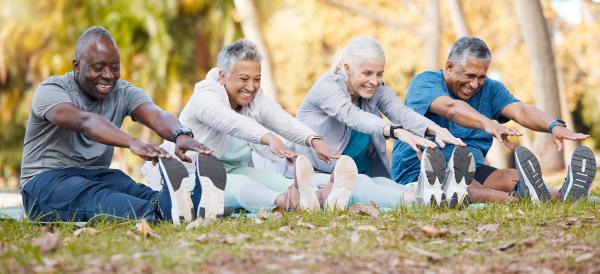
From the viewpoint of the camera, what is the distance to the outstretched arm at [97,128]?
17.2ft

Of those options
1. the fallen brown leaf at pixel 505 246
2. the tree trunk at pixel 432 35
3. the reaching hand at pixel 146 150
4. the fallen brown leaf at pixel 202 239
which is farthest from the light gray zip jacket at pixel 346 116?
the tree trunk at pixel 432 35

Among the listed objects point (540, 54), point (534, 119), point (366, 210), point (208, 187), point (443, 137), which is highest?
point (540, 54)

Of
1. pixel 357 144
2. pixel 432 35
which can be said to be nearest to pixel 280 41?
pixel 432 35

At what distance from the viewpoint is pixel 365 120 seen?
6.75m

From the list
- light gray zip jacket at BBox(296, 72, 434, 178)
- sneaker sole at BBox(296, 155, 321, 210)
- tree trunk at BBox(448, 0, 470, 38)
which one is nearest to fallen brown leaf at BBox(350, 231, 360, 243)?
sneaker sole at BBox(296, 155, 321, 210)

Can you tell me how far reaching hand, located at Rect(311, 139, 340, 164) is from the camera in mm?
6143

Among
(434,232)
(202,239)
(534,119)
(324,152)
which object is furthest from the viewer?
(534,119)

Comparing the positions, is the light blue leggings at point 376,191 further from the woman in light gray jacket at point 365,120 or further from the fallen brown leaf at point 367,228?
the fallen brown leaf at point 367,228

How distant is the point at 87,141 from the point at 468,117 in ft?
9.45

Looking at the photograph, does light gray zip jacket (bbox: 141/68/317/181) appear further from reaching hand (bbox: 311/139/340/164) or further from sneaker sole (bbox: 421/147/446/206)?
sneaker sole (bbox: 421/147/446/206)

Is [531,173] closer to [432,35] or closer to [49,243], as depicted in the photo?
[49,243]

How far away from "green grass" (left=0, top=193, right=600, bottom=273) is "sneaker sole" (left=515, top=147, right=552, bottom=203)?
1.80ft

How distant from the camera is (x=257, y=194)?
625 centimetres

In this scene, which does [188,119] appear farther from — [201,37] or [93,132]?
[201,37]
